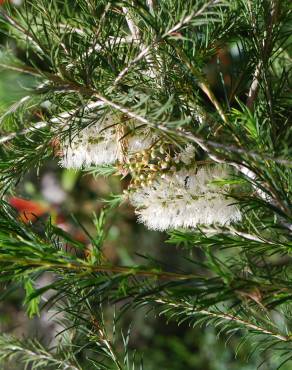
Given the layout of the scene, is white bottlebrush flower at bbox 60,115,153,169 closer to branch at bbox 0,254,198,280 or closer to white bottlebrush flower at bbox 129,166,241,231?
white bottlebrush flower at bbox 129,166,241,231

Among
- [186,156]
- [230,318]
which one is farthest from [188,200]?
[230,318]

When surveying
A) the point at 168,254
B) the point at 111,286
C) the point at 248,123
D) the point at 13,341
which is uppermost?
the point at 248,123

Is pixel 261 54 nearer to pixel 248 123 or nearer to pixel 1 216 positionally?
pixel 248 123

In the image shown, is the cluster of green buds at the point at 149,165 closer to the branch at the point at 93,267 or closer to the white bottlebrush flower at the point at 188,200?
the white bottlebrush flower at the point at 188,200

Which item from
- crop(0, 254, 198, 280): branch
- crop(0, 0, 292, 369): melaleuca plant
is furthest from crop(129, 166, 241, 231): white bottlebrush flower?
crop(0, 254, 198, 280): branch

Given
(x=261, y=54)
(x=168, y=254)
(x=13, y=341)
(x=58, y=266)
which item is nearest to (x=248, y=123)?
(x=261, y=54)

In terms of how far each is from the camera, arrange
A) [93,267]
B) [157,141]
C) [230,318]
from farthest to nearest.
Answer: [230,318], [157,141], [93,267]

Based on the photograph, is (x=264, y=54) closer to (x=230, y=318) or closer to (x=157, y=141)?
(x=157, y=141)
